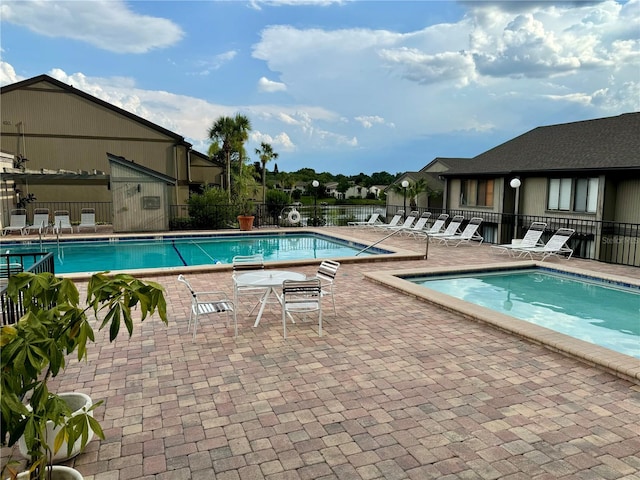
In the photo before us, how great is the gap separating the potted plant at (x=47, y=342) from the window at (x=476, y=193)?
59.5 feet

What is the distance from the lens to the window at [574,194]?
14.3m

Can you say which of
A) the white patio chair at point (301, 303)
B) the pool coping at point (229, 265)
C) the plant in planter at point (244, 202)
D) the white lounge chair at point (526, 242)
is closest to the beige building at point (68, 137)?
the plant in planter at point (244, 202)

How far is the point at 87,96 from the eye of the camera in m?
21.4

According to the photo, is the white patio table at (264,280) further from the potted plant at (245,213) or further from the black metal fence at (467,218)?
the potted plant at (245,213)

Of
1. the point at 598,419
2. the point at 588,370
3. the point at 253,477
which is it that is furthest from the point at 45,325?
the point at 588,370

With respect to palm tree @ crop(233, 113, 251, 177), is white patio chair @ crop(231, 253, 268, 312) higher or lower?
lower

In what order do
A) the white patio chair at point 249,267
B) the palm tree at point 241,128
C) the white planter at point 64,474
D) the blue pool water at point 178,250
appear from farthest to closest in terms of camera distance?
the palm tree at point 241,128 < the blue pool water at point 178,250 < the white patio chair at point 249,267 < the white planter at point 64,474

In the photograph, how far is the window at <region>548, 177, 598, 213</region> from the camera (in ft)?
Result: 46.8

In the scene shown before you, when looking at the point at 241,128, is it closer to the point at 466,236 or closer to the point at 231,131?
the point at 231,131

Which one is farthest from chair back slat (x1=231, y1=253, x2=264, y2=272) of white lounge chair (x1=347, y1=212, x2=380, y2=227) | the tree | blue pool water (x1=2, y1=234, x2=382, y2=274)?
the tree

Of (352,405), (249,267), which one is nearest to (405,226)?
(249,267)

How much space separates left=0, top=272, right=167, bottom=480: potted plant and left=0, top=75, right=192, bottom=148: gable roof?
2233 centimetres

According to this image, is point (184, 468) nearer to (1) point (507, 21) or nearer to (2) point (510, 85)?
(1) point (507, 21)

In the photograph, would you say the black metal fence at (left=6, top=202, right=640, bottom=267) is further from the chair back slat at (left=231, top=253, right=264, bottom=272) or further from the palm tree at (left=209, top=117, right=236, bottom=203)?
the chair back slat at (left=231, top=253, right=264, bottom=272)
